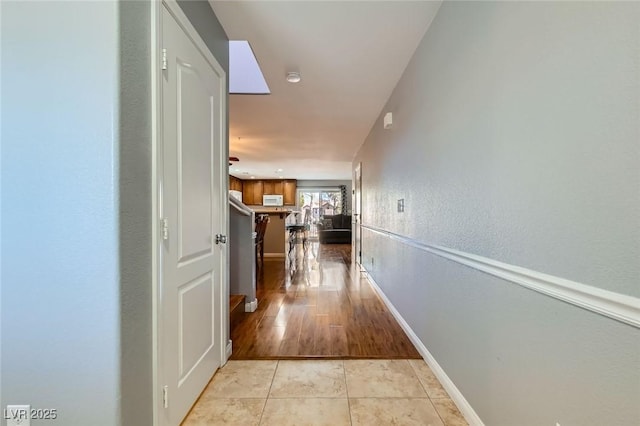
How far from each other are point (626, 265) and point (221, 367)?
83.7 inches

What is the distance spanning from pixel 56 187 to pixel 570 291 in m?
1.69

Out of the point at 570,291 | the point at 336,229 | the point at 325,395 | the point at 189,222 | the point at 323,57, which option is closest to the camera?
the point at 570,291

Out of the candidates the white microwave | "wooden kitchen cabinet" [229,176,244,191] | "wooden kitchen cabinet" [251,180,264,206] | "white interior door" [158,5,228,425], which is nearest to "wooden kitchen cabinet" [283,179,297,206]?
the white microwave

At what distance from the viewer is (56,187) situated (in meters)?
1.04

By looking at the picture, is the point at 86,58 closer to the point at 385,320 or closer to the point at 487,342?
the point at 487,342

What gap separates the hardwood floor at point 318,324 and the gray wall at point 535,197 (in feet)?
1.97

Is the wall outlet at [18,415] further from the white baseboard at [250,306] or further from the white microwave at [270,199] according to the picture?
the white microwave at [270,199]

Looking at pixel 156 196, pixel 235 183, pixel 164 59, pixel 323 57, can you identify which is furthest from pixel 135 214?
pixel 235 183

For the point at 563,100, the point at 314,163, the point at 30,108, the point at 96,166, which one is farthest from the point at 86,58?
the point at 314,163

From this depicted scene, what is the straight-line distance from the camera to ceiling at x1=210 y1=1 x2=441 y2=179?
1.91 m

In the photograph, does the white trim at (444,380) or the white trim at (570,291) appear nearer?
the white trim at (570,291)

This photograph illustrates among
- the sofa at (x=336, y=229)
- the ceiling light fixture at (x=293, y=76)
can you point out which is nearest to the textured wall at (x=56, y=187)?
the ceiling light fixture at (x=293, y=76)

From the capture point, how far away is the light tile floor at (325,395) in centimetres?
155

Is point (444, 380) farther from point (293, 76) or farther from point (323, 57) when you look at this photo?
point (293, 76)
